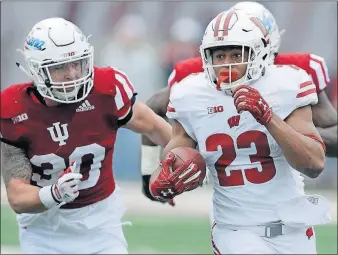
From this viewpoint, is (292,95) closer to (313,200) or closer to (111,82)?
(313,200)

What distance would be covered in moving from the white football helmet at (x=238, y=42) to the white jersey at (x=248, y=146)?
0.07 meters

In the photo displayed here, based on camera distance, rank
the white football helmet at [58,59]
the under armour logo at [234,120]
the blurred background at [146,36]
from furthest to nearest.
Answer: the blurred background at [146,36]
the white football helmet at [58,59]
the under armour logo at [234,120]

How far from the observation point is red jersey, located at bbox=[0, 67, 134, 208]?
164 inches


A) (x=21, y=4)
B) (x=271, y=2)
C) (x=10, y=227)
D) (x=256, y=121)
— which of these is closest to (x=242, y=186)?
(x=256, y=121)

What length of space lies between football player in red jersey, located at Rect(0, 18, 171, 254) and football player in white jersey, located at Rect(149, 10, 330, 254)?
1.50 feet

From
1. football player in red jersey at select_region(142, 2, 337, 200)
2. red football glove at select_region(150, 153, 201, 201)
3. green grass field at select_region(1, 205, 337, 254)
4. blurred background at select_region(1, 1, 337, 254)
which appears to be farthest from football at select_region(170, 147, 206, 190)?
blurred background at select_region(1, 1, 337, 254)

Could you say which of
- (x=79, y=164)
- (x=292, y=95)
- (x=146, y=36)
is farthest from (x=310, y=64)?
(x=146, y=36)

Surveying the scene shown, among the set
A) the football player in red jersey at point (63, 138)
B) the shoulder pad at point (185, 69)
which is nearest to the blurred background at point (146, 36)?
the shoulder pad at point (185, 69)

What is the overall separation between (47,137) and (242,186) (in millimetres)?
906

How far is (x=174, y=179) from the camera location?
371cm

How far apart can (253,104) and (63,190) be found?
2.80 feet

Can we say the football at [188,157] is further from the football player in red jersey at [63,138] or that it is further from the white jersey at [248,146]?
the football player in red jersey at [63,138]

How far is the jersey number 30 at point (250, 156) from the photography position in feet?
12.5

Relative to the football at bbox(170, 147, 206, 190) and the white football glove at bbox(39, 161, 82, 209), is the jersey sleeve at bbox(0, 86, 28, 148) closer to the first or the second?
the white football glove at bbox(39, 161, 82, 209)
